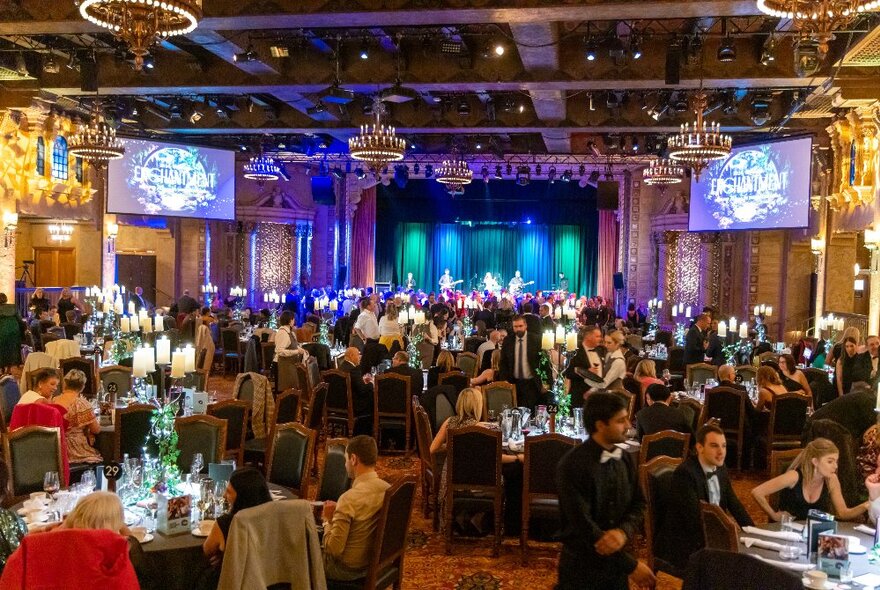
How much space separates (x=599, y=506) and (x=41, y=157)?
14.5 meters

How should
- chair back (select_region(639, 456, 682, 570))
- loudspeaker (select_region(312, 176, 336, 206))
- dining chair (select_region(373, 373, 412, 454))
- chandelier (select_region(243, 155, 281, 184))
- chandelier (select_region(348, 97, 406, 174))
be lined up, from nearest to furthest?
chair back (select_region(639, 456, 682, 570)) < dining chair (select_region(373, 373, 412, 454)) < chandelier (select_region(348, 97, 406, 174)) < chandelier (select_region(243, 155, 281, 184)) < loudspeaker (select_region(312, 176, 336, 206))

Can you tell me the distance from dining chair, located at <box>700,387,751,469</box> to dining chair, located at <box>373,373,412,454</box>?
9.77 feet

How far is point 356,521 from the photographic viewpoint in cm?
388

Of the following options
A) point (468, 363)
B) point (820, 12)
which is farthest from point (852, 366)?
point (820, 12)

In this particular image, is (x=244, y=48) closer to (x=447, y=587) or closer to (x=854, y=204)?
(x=447, y=587)

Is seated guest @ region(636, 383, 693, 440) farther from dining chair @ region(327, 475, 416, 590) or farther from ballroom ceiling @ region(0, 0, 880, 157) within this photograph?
ballroom ceiling @ region(0, 0, 880, 157)

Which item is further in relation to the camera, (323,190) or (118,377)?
(323,190)

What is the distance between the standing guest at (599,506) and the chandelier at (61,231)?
16.7m

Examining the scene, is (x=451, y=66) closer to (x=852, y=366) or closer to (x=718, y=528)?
(x=852, y=366)

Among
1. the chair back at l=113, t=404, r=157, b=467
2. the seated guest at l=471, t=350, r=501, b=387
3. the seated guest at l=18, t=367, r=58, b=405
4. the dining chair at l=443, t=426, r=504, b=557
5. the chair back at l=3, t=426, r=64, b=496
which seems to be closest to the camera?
the chair back at l=3, t=426, r=64, b=496

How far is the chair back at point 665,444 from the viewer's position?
540 cm

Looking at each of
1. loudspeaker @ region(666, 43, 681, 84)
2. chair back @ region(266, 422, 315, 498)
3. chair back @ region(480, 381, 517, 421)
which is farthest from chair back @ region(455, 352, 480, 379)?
chair back @ region(266, 422, 315, 498)

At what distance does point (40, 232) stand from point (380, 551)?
56.6 ft

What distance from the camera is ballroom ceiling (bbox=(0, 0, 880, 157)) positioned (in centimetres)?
845
